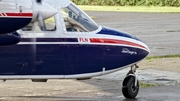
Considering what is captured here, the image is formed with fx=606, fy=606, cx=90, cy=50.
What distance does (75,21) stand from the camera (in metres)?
11.4

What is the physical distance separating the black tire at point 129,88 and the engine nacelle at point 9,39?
285 cm

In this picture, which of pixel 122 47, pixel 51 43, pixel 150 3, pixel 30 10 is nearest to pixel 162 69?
pixel 122 47

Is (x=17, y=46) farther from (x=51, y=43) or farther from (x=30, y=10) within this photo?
(x=30, y=10)

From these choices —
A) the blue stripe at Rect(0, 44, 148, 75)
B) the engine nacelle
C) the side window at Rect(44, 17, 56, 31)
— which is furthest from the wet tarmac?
the engine nacelle

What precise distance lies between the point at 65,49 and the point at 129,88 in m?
1.65

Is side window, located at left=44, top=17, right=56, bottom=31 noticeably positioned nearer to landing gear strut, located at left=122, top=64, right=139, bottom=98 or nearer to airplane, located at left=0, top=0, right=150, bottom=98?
airplane, located at left=0, top=0, right=150, bottom=98

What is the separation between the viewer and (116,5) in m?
55.4

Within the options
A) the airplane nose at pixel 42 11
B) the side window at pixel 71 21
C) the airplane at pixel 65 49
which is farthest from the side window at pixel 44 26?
the airplane nose at pixel 42 11

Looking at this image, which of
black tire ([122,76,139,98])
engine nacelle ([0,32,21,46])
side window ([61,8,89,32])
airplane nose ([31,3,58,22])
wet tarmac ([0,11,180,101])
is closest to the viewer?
engine nacelle ([0,32,21,46])

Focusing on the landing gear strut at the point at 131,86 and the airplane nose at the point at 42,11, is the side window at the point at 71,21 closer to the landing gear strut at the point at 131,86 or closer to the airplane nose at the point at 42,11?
the airplane nose at the point at 42,11

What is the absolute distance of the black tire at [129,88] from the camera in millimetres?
11867

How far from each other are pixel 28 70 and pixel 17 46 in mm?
474

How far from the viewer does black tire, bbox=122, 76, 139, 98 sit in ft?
38.9

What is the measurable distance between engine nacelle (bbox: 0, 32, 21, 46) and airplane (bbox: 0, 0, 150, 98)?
22 centimetres
